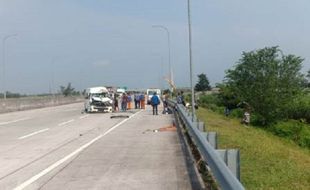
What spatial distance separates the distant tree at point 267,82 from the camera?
52812 millimetres

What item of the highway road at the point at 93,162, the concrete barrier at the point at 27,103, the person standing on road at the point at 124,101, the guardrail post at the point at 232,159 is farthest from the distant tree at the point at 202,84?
the guardrail post at the point at 232,159

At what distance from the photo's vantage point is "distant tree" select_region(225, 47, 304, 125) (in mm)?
52812

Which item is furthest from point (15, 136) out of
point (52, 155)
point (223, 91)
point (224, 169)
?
point (223, 91)

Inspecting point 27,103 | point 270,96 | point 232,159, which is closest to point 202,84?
point 27,103

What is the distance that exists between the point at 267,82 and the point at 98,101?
16.3 meters

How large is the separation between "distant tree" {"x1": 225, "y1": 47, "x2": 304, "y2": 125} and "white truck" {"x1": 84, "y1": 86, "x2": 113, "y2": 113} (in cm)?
1340

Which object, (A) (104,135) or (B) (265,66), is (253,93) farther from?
(A) (104,135)

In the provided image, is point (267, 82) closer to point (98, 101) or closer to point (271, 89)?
point (271, 89)

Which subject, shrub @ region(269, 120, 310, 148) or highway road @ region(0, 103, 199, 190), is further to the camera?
shrub @ region(269, 120, 310, 148)

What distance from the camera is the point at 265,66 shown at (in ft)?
192

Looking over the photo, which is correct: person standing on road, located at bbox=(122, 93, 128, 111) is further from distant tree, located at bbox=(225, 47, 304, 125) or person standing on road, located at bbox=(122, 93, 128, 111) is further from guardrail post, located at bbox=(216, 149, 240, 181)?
→ guardrail post, located at bbox=(216, 149, 240, 181)

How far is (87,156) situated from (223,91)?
2209 inches

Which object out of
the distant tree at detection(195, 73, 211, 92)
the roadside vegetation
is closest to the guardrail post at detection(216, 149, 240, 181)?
the roadside vegetation

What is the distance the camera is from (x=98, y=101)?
48531 millimetres
